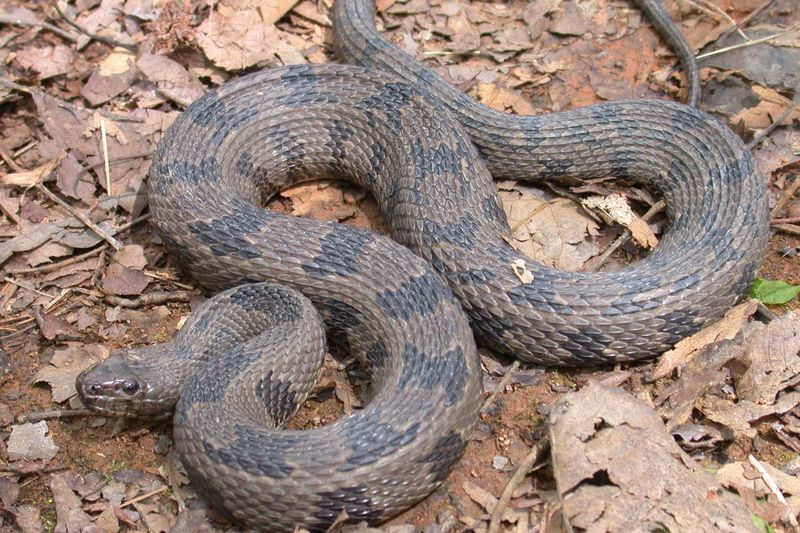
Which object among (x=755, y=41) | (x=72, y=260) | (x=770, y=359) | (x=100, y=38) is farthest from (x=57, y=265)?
(x=755, y=41)

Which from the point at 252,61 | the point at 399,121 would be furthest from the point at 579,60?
the point at 252,61

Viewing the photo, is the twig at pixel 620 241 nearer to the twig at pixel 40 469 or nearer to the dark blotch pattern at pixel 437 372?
the dark blotch pattern at pixel 437 372

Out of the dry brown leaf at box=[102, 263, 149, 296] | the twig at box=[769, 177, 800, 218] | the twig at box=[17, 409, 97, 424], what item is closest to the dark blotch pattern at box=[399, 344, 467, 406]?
the twig at box=[17, 409, 97, 424]

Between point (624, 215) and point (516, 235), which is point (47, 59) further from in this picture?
point (624, 215)

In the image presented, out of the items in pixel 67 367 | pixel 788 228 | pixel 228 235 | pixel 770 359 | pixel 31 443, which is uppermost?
pixel 228 235

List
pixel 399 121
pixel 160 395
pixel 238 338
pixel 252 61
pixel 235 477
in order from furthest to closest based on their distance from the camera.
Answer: pixel 252 61 → pixel 399 121 → pixel 238 338 → pixel 160 395 → pixel 235 477

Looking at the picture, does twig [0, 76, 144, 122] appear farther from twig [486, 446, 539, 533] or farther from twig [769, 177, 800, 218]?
twig [769, 177, 800, 218]

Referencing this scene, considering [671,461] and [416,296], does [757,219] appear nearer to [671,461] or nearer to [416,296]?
[671,461]
